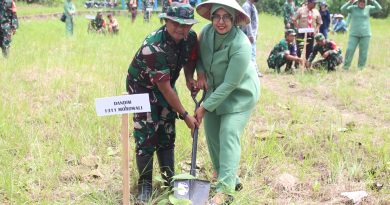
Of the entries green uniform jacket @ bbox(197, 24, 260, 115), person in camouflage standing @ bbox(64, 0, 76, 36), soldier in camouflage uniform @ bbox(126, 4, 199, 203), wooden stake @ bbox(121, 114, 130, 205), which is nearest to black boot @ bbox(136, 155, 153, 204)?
soldier in camouflage uniform @ bbox(126, 4, 199, 203)

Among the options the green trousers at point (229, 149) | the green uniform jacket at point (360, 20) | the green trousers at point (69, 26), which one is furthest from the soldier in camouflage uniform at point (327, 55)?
the green trousers at point (69, 26)

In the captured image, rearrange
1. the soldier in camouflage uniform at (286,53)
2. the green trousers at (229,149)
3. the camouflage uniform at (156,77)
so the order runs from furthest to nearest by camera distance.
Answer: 1. the soldier in camouflage uniform at (286,53)
2. the green trousers at (229,149)
3. the camouflage uniform at (156,77)

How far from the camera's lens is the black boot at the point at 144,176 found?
3.04m

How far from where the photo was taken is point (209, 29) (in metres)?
2.98


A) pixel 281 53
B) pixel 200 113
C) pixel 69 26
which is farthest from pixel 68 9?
pixel 200 113

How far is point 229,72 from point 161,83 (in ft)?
1.42

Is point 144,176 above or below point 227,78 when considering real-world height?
below

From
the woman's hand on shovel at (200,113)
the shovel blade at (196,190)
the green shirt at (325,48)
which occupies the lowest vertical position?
the shovel blade at (196,190)

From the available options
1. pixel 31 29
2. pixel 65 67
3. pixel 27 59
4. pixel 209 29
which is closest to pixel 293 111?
pixel 209 29

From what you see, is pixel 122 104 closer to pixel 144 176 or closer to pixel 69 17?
pixel 144 176

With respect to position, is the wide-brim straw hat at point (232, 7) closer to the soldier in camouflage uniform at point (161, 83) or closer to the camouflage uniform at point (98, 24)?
the soldier in camouflage uniform at point (161, 83)

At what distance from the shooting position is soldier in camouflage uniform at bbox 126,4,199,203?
2738 mm

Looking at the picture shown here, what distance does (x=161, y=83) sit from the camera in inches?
109

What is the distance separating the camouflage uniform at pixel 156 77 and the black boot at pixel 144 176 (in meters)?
0.05
